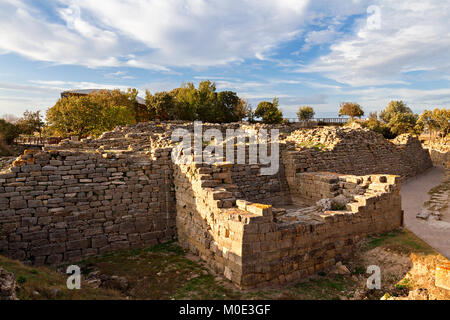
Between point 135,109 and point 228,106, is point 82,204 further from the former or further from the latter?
point 228,106

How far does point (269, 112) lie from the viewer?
50.4 m

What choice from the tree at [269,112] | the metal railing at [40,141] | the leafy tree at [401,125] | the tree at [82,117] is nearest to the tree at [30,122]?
the metal railing at [40,141]

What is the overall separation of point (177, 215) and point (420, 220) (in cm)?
996

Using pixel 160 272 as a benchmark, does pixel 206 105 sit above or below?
above

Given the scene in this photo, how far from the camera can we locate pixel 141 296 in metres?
6.42

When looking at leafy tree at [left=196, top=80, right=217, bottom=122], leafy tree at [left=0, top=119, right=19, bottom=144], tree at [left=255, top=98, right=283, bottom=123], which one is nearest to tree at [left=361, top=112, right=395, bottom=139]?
tree at [left=255, top=98, right=283, bottom=123]

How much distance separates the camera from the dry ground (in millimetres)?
5898

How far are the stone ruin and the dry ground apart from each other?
1.14ft

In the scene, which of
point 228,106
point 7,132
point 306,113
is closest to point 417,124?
point 306,113

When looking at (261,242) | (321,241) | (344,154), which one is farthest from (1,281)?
(344,154)

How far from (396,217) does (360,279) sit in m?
3.98

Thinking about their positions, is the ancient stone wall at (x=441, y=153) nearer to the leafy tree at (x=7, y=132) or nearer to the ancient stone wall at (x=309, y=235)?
the ancient stone wall at (x=309, y=235)

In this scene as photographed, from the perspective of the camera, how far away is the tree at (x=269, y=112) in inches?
1986
